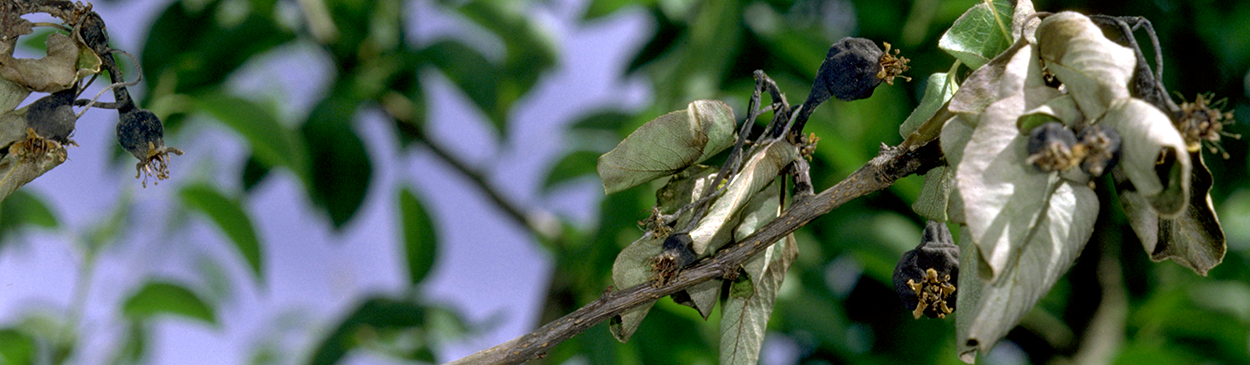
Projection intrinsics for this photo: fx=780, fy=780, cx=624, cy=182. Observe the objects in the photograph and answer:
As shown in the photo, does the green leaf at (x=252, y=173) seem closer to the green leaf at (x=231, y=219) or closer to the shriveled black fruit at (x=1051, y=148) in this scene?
the green leaf at (x=231, y=219)

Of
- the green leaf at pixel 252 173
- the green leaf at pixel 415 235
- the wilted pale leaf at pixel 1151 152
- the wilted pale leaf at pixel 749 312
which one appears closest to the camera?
the wilted pale leaf at pixel 1151 152

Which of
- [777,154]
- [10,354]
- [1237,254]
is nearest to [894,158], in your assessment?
[777,154]

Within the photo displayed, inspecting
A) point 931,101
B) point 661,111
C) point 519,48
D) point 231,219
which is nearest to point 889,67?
point 931,101

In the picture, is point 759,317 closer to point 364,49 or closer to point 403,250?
point 403,250

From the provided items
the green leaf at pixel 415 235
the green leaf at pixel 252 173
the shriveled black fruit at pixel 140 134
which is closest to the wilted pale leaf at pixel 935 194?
the shriveled black fruit at pixel 140 134

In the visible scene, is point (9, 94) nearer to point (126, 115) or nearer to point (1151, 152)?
point (126, 115)

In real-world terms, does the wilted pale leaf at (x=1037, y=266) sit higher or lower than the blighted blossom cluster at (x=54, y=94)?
lower
